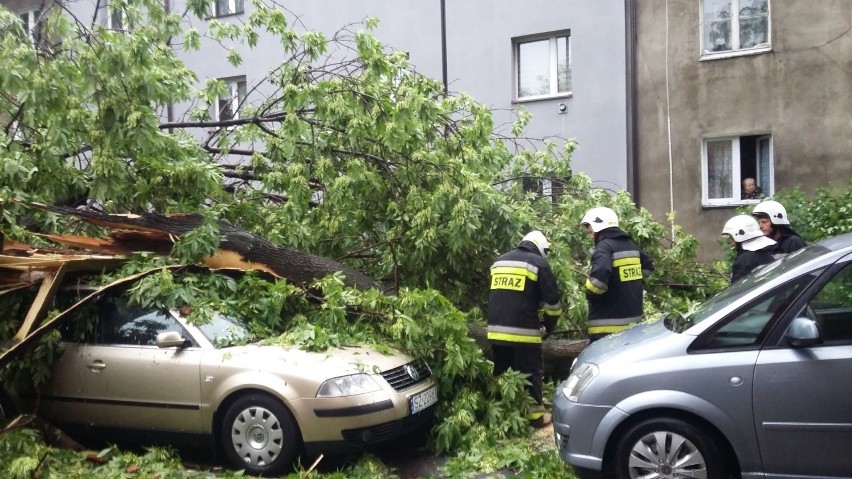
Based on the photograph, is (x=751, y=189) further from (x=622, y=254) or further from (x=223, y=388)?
(x=223, y=388)

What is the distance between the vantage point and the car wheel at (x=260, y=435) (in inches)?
215

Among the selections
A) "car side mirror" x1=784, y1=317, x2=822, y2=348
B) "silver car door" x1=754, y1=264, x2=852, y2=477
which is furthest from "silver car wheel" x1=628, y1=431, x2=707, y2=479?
"car side mirror" x1=784, y1=317, x2=822, y2=348

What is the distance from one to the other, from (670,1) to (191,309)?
11.1m

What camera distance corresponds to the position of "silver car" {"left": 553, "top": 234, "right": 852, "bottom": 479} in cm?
416

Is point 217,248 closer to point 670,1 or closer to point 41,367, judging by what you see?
point 41,367

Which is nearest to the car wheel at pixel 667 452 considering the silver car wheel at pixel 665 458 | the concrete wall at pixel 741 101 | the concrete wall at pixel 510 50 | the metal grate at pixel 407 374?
the silver car wheel at pixel 665 458

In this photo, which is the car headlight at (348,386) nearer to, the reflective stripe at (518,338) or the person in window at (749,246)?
the reflective stripe at (518,338)

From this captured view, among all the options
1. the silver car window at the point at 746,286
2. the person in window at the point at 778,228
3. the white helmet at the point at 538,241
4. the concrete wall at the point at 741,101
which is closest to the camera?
the silver car window at the point at 746,286

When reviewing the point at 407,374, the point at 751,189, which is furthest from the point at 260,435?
the point at 751,189

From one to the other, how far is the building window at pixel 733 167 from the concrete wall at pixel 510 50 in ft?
4.81

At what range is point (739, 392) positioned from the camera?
4281 millimetres

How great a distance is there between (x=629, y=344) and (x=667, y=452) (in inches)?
26.7

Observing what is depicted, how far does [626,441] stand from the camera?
4.52 meters

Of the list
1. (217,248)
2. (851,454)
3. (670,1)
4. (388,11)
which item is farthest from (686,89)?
(851,454)
